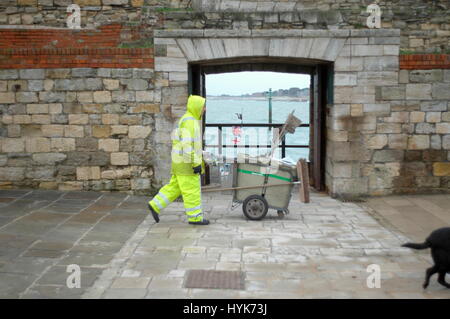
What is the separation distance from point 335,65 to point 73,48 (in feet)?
13.3

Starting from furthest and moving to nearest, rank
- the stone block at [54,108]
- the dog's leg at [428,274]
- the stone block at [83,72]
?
the stone block at [54,108] → the stone block at [83,72] → the dog's leg at [428,274]

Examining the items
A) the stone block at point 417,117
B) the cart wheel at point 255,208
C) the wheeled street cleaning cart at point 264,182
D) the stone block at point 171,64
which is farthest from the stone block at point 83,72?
the stone block at point 417,117

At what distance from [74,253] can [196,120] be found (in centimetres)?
219

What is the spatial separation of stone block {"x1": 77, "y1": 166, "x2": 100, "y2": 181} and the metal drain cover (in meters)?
4.00

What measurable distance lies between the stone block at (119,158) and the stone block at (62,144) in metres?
0.65

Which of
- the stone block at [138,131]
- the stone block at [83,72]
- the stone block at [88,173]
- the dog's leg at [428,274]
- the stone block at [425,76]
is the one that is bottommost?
the dog's leg at [428,274]

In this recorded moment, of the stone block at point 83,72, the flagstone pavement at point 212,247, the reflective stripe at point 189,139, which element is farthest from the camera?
the stone block at point 83,72

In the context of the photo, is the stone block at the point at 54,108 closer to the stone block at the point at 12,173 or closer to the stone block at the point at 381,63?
the stone block at the point at 12,173

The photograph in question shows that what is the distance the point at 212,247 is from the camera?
564 centimetres

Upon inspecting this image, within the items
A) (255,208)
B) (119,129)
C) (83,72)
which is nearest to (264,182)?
(255,208)

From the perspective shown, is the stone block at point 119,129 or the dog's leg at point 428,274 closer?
the dog's leg at point 428,274

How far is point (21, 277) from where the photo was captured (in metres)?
4.61

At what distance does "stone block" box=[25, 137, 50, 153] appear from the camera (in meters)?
8.30

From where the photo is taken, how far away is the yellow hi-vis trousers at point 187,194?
6512 millimetres
